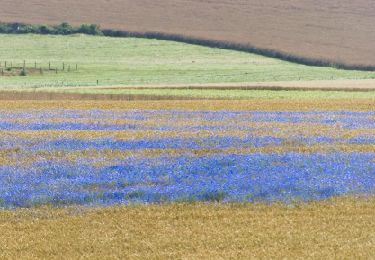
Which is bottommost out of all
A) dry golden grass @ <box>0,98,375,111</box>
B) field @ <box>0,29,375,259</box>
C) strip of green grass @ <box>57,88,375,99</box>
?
strip of green grass @ <box>57,88,375,99</box>

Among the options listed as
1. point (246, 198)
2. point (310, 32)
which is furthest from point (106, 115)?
point (310, 32)

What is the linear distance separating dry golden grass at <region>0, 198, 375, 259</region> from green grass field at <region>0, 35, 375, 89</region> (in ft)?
131

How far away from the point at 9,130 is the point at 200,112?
9304 millimetres

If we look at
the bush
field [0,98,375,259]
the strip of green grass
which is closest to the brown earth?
the bush

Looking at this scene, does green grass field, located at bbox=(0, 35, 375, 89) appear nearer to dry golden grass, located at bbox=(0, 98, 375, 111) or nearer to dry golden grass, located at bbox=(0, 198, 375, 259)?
dry golden grass, located at bbox=(0, 98, 375, 111)

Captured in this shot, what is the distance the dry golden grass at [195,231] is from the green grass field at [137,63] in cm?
3990

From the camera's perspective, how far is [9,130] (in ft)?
95.9

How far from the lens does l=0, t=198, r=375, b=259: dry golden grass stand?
1397 centimetres

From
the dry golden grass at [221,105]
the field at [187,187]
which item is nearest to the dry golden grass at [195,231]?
the field at [187,187]

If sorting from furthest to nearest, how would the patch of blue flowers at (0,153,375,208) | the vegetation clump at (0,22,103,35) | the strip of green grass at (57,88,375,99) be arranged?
the vegetation clump at (0,22,103,35) < the strip of green grass at (57,88,375,99) < the patch of blue flowers at (0,153,375,208)

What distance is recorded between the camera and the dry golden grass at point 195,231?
45.8ft

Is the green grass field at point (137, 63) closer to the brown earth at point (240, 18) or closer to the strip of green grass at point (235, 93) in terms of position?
the brown earth at point (240, 18)

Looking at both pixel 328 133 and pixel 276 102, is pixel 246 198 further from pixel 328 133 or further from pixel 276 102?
pixel 276 102

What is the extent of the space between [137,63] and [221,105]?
38.7m
